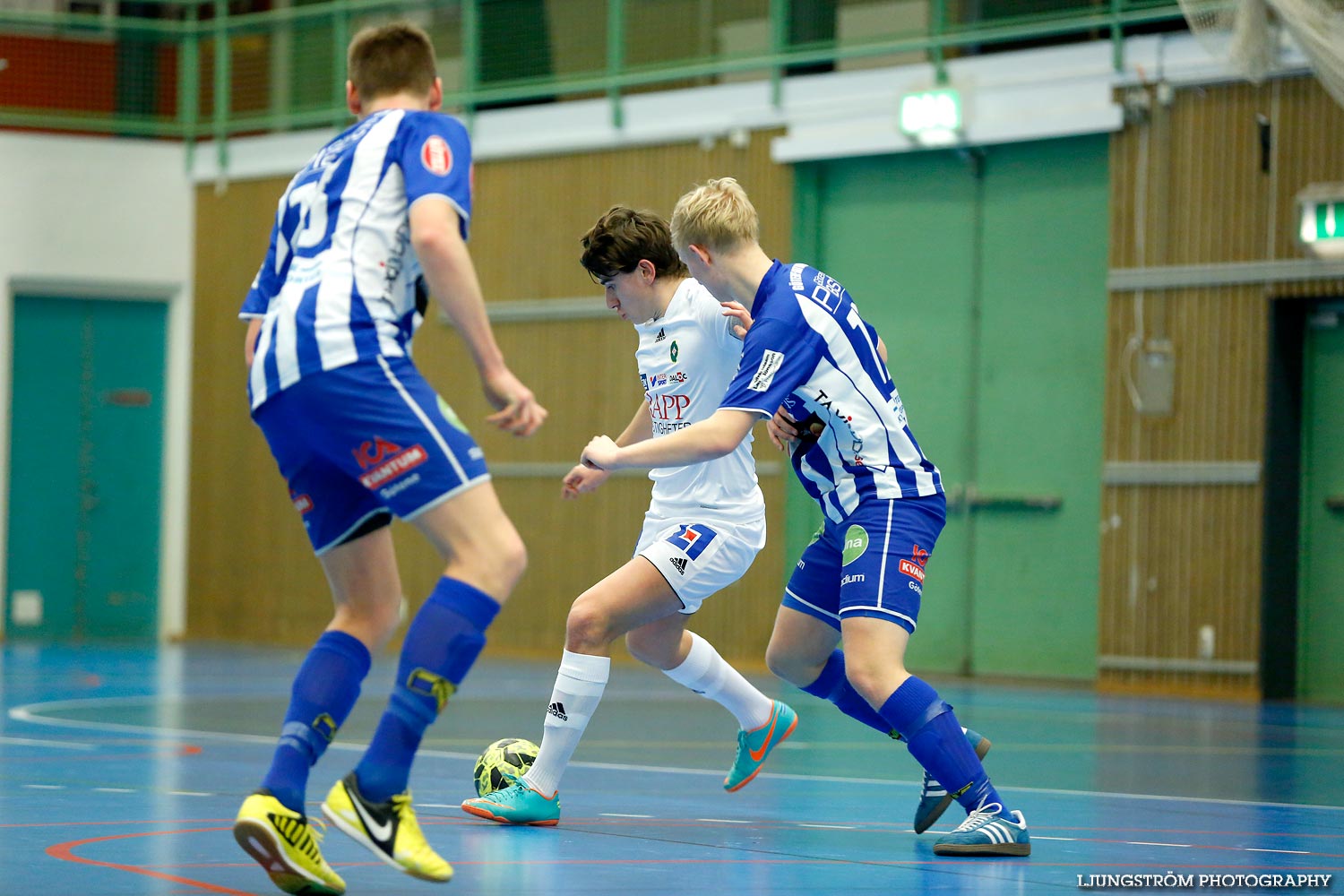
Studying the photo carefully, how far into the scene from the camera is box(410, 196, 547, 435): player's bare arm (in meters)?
3.92

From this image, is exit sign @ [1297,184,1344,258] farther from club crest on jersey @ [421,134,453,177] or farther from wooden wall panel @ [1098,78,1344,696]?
club crest on jersey @ [421,134,453,177]

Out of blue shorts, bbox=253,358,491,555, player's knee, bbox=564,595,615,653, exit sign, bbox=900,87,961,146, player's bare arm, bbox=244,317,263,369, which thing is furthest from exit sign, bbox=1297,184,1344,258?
blue shorts, bbox=253,358,491,555

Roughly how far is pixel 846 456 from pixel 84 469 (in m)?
14.7

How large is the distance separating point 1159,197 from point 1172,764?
20.3 feet

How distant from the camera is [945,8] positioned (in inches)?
557

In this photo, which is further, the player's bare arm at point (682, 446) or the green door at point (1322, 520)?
the green door at point (1322, 520)

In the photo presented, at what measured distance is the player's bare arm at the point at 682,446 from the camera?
15.5 ft

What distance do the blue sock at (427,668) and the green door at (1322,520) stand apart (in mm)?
9867

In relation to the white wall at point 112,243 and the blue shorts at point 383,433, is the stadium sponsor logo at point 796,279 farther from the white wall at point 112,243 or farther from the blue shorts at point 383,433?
the white wall at point 112,243

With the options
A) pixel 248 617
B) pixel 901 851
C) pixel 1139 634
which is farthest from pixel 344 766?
pixel 248 617

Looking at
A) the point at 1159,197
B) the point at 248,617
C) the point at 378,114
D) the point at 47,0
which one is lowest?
the point at 248,617

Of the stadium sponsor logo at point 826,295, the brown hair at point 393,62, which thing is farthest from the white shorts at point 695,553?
the brown hair at point 393,62

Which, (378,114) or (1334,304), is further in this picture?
(1334,304)

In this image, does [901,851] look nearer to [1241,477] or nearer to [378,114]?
[378,114]
